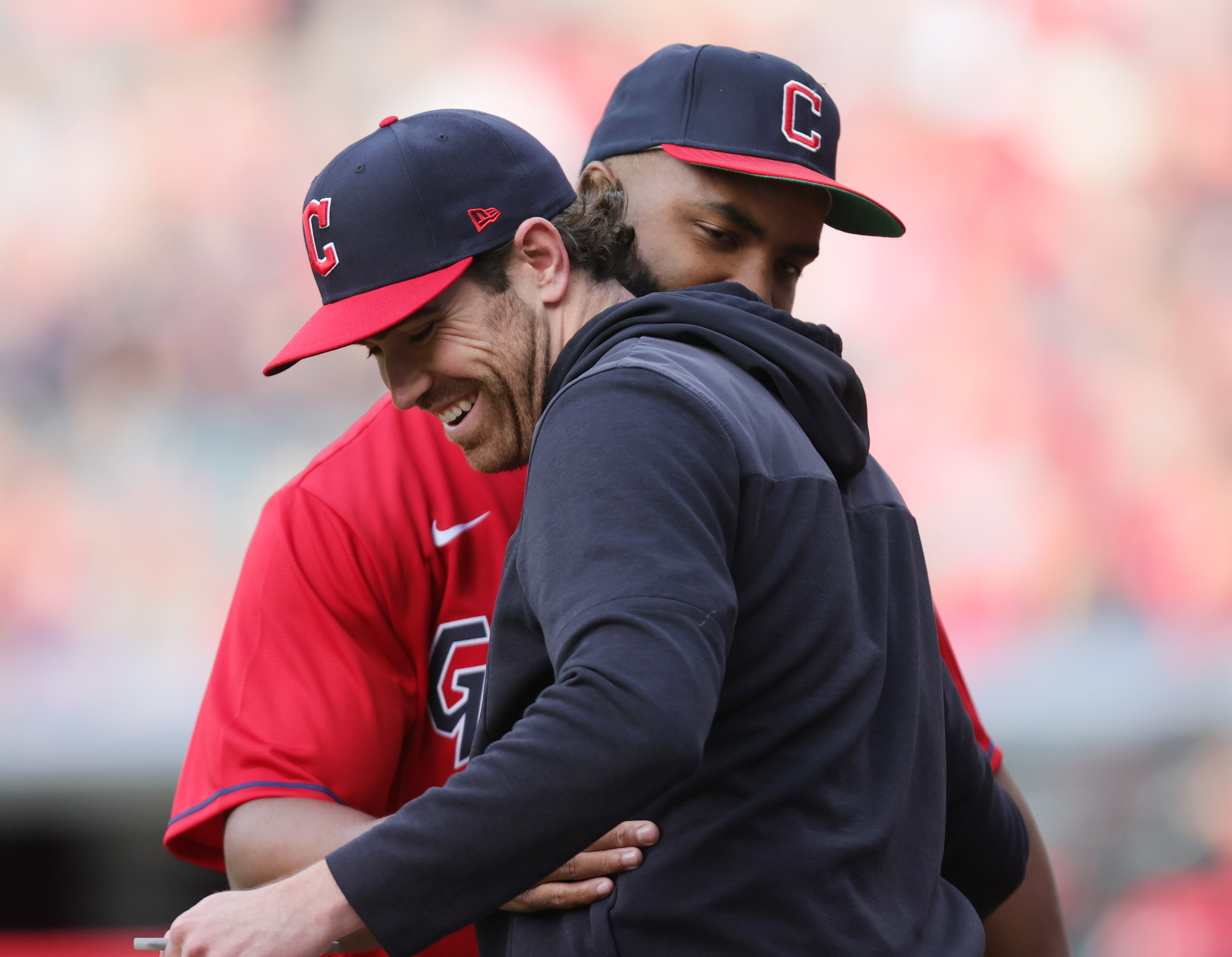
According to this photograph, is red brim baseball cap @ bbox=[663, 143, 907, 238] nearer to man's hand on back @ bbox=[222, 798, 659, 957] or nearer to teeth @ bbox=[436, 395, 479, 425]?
teeth @ bbox=[436, 395, 479, 425]

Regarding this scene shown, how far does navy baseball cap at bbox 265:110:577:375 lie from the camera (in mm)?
1137

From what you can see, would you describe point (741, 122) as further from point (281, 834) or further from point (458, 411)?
point (281, 834)

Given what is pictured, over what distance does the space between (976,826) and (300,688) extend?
0.71m

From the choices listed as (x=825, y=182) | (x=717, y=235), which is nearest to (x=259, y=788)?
(x=717, y=235)

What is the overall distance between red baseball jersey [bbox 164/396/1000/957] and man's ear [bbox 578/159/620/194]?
0.50 m

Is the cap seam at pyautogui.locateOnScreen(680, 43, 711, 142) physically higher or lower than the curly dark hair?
higher

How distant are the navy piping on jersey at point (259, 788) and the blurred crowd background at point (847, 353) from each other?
1.78m

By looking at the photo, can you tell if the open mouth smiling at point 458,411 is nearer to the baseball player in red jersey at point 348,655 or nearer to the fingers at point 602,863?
the baseball player in red jersey at point 348,655

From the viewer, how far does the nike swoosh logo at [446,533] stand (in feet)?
4.58

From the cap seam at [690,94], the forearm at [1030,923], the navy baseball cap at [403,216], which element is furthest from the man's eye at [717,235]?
the forearm at [1030,923]

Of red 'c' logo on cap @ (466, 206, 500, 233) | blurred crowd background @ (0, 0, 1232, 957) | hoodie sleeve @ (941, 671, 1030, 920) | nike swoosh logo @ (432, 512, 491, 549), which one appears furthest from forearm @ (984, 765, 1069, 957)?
blurred crowd background @ (0, 0, 1232, 957)

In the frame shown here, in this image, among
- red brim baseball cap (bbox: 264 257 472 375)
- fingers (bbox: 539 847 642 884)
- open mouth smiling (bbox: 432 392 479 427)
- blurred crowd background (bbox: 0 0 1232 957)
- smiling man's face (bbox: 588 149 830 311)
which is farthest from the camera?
blurred crowd background (bbox: 0 0 1232 957)

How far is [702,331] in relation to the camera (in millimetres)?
938

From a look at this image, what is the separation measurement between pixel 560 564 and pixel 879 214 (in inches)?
43.8
